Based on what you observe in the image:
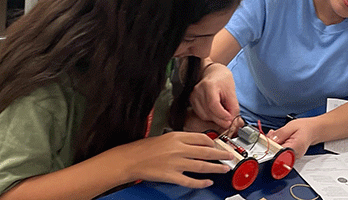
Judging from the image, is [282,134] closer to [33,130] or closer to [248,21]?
[248,21]

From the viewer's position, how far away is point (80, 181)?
0.64 metres

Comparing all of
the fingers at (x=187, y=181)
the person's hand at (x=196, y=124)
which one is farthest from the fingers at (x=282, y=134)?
the fingers at (x=187, y=181)

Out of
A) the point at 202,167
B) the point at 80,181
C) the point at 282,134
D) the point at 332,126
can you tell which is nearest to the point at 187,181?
the point at 202,167

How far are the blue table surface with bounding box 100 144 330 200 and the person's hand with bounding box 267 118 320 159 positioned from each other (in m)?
0.06

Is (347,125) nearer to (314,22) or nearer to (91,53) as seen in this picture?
(314,22)

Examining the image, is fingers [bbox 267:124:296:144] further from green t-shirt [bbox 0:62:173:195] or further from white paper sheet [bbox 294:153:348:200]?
green t-shirt [bbox 0:62:173:195]

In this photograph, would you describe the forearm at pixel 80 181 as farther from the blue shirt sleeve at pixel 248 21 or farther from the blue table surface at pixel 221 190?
the blue shirt sleeve at pixel 248 21

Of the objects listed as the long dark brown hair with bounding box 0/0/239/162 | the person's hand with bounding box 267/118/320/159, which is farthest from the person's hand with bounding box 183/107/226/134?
the long dark brown hair with bounding box 0/0/239/162

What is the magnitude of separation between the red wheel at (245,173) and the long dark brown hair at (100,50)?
0.20 m

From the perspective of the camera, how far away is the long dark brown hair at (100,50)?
0.59 metres

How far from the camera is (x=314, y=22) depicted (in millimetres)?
1055

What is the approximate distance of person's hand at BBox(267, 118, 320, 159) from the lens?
2.71ft

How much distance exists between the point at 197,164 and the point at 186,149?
3 centimetres

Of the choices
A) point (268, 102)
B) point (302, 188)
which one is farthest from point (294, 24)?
point (302, 188)
